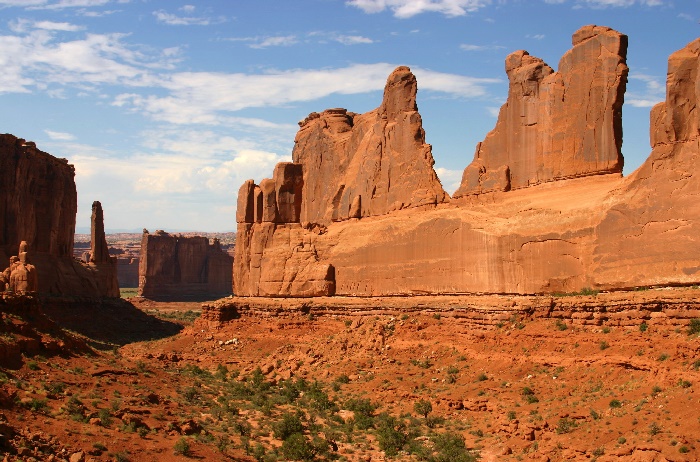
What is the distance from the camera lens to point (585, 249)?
28594mm

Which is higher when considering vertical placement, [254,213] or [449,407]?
[254,213]

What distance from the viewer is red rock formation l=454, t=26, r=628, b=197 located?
3023cm

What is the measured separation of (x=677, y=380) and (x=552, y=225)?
855 cm

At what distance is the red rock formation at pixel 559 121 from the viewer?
30234 mm

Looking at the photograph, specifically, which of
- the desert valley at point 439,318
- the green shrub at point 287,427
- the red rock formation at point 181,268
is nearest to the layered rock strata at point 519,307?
the desert valley at point 439,318

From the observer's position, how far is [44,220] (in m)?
64.9

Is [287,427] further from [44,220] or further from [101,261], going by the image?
[101,261]

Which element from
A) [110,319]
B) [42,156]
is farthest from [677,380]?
[42,156]

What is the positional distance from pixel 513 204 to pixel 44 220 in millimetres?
43183

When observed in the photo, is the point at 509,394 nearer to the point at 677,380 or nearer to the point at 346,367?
the point at 677,380

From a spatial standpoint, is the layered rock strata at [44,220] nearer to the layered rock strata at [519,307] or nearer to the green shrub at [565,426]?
the layered rock strata at [519,307]

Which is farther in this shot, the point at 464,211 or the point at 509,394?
the point at 464,211

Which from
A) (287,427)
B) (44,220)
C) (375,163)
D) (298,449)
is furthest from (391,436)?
(44,220)

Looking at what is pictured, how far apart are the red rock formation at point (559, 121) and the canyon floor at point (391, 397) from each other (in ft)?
17.9
